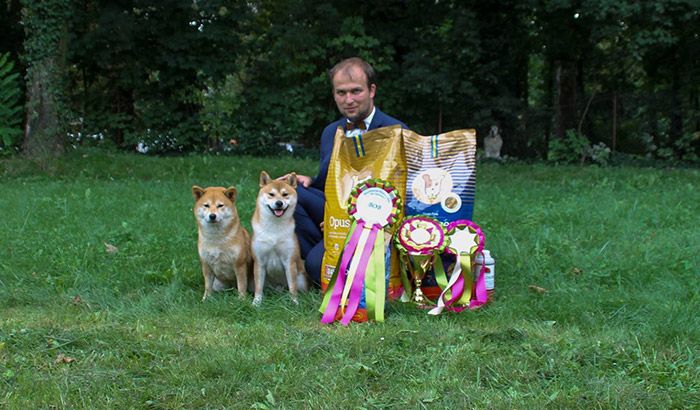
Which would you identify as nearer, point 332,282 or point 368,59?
point 332,282

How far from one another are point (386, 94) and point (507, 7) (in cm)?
307

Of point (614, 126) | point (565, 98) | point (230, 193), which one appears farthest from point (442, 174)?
point (565, 98)

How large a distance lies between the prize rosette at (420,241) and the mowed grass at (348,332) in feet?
0.87

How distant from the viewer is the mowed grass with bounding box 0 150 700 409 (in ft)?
7.94

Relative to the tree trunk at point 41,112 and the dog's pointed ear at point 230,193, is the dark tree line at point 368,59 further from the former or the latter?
the dog's pointed ear at point 230,193

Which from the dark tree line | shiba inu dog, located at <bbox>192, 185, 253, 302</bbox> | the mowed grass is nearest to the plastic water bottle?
the mowed grass

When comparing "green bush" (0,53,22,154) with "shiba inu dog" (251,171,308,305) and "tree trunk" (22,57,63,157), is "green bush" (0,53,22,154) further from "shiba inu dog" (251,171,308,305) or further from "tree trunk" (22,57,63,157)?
"shiba inu dog" (251,171,308,305)

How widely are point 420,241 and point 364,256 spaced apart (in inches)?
12.4

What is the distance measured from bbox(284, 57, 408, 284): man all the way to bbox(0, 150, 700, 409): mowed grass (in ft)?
1.20

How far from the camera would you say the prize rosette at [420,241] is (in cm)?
337

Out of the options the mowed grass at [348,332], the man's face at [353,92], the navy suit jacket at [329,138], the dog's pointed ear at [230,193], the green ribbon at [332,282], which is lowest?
the mowed grass at [348,332]

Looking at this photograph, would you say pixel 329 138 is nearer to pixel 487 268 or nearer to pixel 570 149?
pixel 487 268

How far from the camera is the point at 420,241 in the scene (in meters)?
3.38

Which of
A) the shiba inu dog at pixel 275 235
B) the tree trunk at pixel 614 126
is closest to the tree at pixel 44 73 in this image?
the shiba inu dog at pixel 275 235
